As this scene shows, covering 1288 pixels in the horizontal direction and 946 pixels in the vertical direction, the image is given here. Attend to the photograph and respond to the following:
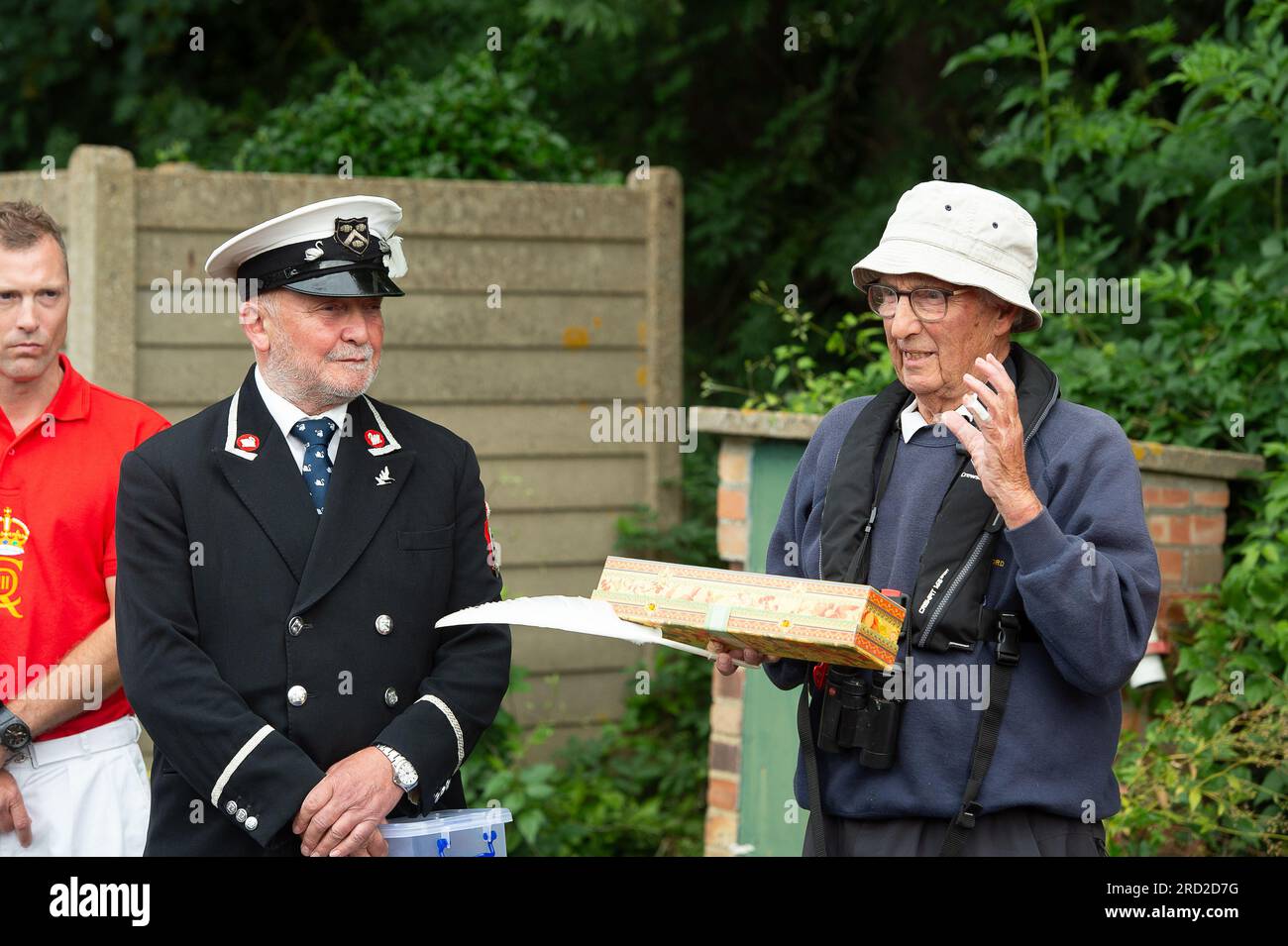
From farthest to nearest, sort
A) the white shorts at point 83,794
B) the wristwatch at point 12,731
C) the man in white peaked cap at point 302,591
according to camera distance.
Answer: the white shorts at point 83,794
the wristwatch at point 12,731
the man in white peaked cap at point 302,591

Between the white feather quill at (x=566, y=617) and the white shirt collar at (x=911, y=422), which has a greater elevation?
the white shirt collar at (x=911, y=422)

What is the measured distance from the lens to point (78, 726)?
3328 mm

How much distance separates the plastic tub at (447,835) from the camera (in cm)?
283

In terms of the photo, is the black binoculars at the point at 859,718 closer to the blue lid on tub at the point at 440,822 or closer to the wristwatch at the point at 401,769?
the blue lid on tub at the point at 440,822

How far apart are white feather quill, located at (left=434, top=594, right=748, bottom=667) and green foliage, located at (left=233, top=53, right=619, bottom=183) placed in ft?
12.9

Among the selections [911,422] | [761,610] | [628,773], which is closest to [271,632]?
[761,610]

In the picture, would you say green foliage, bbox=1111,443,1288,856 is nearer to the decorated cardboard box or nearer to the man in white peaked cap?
the decorated cardboard box

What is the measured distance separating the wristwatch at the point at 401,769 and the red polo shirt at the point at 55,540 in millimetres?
810

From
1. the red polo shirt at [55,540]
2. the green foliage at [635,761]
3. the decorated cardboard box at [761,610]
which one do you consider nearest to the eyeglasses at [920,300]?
the decorated cardboard box at [761,610]

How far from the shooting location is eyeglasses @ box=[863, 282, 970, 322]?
2.83 meters

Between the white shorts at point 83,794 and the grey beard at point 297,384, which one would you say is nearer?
the grey beard at point 297,384

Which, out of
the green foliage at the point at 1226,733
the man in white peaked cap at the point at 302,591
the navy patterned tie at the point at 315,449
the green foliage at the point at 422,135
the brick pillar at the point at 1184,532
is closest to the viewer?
the man in white peaked cap at the point at 302,591

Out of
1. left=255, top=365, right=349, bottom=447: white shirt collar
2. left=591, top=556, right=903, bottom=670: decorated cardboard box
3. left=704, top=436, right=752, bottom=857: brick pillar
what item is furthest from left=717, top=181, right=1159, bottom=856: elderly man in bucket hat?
left=704, top=436, right=752, bottom=857: brick pillar

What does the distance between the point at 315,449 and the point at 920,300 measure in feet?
3.88
